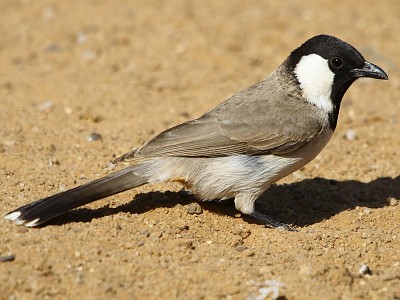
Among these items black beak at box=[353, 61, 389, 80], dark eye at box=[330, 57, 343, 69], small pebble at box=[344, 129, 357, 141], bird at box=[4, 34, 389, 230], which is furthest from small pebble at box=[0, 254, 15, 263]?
small pebble at box=[344, 129, 357, 141]

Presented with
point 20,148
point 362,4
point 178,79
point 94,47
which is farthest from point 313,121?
point 362,4

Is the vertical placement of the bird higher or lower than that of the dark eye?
lower

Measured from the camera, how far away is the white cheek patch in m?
6.88

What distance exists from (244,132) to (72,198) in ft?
5.82

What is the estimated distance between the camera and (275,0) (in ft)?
44.1

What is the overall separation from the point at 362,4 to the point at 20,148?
8394mm

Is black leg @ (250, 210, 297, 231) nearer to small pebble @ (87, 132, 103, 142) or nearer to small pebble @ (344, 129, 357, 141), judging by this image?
small pebble @ (87, 132, 103, 142)

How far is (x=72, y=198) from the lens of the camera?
235 inches

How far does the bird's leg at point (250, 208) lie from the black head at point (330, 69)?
1.13 metres

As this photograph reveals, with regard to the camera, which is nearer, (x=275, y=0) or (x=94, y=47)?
(x=94, y=47)

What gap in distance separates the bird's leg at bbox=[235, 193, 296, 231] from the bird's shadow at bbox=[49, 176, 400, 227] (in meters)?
0.20

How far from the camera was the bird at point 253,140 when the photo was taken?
6441mm

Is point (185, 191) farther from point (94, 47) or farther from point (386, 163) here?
point (94, 47)

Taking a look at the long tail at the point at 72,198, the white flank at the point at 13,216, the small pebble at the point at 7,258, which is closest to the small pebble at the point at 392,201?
the long tail at the point at 72,198
